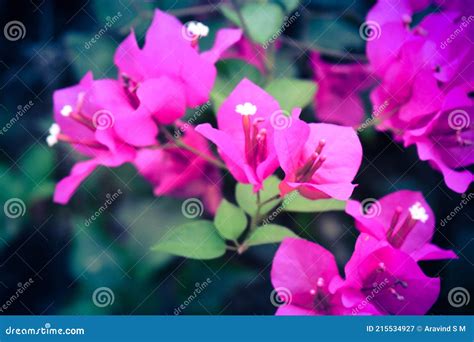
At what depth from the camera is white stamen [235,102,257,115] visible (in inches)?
48.4

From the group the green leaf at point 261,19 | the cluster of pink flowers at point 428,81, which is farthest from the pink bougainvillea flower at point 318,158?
the green leaf at point 261,19

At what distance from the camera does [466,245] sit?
1.51m

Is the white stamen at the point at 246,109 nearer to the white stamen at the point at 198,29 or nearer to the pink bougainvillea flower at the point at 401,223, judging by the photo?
the white stamen at the point at 198,29

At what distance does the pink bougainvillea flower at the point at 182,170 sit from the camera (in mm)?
1323

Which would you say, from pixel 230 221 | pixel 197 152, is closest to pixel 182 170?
pixel 197 152

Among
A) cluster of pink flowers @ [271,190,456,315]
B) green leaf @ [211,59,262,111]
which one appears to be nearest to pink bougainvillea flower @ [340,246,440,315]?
cluster of pink flowers @ [271,190,456,315]

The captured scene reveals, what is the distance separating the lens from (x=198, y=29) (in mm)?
1339

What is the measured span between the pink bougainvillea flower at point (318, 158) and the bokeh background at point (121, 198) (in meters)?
0.11

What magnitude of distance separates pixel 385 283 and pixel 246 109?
0.56 meters

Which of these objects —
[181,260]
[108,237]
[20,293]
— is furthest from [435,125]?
[20,293]

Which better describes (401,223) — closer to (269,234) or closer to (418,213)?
(418,213)

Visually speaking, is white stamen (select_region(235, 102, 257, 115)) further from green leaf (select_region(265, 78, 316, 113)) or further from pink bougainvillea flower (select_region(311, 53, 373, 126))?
pink bougainvillea flower (select_region(311, 53, 373, 126))

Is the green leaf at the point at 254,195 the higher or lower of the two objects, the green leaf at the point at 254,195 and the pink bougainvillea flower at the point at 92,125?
the higher
